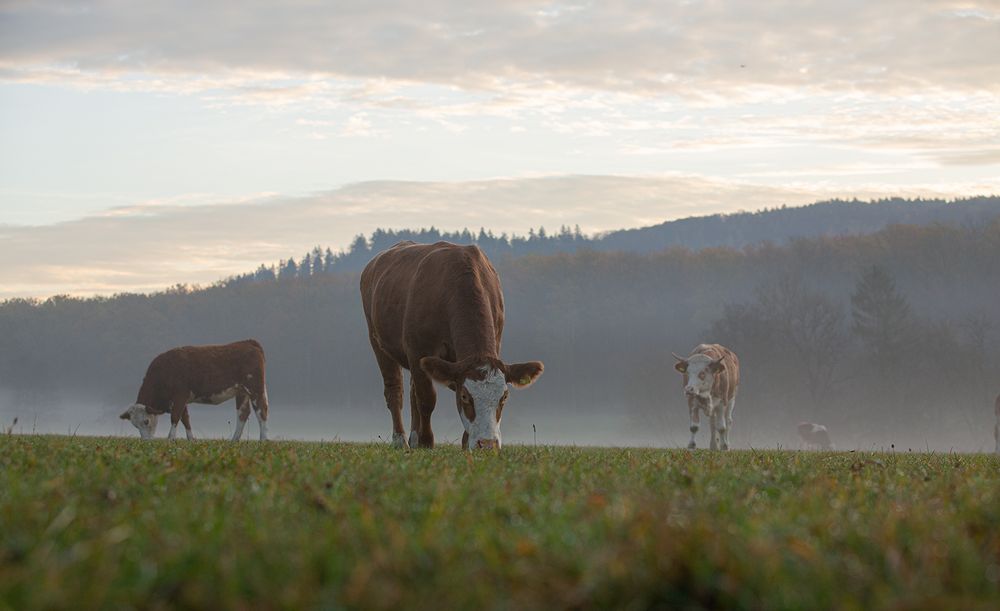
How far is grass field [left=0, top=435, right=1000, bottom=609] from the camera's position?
320cm

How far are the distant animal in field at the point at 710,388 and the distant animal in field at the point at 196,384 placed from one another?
1254 centimetres

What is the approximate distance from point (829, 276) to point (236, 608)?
397ft

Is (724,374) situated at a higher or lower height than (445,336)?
lower

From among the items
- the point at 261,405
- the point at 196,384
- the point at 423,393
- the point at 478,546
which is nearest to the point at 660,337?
the point at 261,405

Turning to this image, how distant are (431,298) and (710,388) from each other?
15.7 m

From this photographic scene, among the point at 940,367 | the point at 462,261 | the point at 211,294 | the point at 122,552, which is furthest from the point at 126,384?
the point at 122,552

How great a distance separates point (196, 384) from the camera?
3303 centimetres

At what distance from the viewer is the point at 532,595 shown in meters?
3.22

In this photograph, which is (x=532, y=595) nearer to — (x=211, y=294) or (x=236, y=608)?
(x=236, y=608)

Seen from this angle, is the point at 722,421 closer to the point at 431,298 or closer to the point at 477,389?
the point at 431,298

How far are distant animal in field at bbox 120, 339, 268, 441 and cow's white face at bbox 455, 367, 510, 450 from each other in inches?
783

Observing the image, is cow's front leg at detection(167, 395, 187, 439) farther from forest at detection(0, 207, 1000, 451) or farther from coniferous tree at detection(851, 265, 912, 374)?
coniferous tree at detection(851, 265, 912, 374)

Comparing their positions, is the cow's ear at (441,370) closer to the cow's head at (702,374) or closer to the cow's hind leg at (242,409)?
the cow's head at (702,374)

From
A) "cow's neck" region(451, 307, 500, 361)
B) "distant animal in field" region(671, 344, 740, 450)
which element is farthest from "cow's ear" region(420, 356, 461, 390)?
"distant animal in field" region(671, 344, 740, 450)
